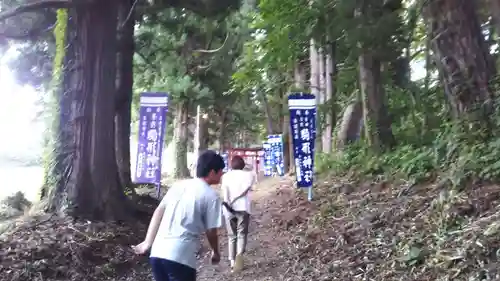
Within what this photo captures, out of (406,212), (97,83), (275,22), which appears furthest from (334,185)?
(97,83)

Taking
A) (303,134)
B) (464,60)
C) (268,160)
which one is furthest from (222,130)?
(464,60)

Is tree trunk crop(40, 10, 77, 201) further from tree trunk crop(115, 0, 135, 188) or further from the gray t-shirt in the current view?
the gray t-shirt

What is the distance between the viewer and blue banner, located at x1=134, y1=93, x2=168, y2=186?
542 inches

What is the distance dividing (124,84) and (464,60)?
790cm

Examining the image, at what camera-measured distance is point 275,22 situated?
11930mm

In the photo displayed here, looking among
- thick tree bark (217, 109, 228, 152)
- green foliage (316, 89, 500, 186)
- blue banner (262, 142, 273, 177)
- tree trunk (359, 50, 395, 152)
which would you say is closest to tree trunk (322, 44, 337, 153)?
green foliage (316, 89, 500, 186)

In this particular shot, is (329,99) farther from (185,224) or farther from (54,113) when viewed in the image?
(185,224)

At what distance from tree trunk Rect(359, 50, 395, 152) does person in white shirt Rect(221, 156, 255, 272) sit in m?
4.12

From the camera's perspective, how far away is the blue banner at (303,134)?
444 inches

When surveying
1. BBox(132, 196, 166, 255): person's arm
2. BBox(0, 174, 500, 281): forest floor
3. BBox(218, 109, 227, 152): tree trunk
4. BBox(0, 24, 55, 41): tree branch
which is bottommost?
BBox(0, 174, 500, 281): forest floor

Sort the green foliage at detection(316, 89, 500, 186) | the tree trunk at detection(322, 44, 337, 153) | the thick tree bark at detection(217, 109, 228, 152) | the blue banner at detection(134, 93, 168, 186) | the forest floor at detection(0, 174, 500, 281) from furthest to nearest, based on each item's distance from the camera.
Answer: the thick tree bark at detection(217, 109, 228, 152) < the tree trunk at detection(322, 44, 337, 153) < the blue banner at detection(134, 93, 168, 186) < the green foliage at detection(316, 89, 500, 186) < the forest floor at detection(0, 174, 500, 281)

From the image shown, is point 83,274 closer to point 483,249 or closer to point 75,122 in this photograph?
point 75,122

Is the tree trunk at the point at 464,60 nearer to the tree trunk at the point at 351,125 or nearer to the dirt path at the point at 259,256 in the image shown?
the dirt path at the point at 259,256

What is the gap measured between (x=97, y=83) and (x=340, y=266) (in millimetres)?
5349
